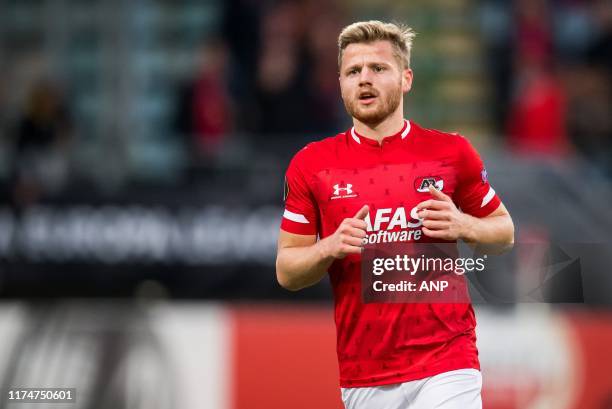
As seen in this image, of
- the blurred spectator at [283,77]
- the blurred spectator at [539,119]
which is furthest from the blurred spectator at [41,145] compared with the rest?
the blurred spectator at [539,119]

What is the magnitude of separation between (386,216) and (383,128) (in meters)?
0.38

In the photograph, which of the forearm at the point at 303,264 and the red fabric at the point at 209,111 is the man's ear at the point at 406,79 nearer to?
the forearm at the point at 303,264

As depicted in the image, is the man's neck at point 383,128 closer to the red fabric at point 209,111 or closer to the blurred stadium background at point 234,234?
the blurred stadium background at point 234,234

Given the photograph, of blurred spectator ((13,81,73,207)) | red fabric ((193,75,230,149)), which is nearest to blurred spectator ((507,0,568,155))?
red fabric ((193,75,230,149))

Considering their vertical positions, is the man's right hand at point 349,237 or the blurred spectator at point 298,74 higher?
the blurred spectator at point 298,74

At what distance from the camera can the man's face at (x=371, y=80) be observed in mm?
4836

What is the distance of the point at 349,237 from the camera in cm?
456

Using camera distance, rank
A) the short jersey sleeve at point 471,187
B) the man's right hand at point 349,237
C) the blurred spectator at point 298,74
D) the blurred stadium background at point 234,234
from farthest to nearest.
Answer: the blurred spectator at point 298,74, the blurred stadium background at point 234,234, the short jersey sleeve at point 471,187, the man's right hand at point 349,237

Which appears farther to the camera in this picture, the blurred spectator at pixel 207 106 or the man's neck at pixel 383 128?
the blurred spectator at pixel 207 106

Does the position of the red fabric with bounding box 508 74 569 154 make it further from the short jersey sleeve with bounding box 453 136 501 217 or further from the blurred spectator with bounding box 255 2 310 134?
the short jersey sleeve with bounding box 453 136 501 217

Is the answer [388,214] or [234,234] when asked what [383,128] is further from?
[234,234]

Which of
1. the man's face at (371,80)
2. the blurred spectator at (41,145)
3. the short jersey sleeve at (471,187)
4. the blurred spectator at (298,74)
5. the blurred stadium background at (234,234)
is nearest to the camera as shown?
A: the man's face at (371,80)

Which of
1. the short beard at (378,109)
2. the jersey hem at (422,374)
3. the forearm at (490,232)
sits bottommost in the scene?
the jersey hem at (422,374)

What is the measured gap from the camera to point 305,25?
10.8 m
